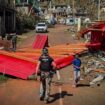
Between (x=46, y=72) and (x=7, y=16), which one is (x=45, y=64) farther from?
(x=7, y=16)

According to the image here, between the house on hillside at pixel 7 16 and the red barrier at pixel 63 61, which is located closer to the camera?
the red barrier at pixel 63 61

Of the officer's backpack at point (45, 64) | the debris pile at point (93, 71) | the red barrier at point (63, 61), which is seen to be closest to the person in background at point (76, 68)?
the debris pile at point (93, 71)

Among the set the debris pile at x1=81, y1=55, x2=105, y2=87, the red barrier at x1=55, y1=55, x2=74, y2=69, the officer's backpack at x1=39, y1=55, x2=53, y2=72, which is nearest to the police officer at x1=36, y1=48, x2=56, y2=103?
the officer's backpack at x1=39, y1=55, x2=53, y2=72

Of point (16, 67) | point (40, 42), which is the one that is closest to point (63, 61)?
point (16, 67)

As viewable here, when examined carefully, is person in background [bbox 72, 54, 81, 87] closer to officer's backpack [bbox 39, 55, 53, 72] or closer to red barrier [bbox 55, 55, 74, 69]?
officer's backpack [bbox 39, 55, 53, 72]

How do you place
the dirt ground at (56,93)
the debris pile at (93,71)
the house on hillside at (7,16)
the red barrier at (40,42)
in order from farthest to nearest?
1. the house on hillside at (7,16)
2. the red barrier at (40,42)
3. the debris pile at (93,71)
4. the dirt ground at (56,93)

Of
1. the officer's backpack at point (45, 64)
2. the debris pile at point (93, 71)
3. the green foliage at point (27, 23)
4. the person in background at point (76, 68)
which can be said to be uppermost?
the officer's backpack at point (45, 64)

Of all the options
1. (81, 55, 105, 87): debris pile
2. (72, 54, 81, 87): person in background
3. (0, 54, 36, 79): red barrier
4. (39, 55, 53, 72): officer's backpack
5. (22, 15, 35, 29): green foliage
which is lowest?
(22, 15, 35, 29): green foliage

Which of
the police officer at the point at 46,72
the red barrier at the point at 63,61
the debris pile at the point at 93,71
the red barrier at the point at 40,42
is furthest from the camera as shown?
the red barrier at the point at 40,42

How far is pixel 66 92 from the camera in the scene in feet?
58.3

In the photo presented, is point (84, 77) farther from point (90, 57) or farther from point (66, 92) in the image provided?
point (90, 57)

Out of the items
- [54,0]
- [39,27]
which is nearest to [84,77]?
[39,27]

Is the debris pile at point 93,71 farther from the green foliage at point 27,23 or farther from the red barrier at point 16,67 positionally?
the green foliage at point 27,23

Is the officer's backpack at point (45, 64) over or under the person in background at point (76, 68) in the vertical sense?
over
